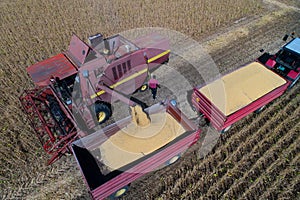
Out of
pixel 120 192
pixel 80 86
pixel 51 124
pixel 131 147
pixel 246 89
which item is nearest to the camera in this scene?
pixel 120 192

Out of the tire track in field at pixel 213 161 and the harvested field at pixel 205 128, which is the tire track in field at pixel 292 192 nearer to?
the harvested field at pixel 205 128

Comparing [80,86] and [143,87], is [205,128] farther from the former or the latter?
[80,86]

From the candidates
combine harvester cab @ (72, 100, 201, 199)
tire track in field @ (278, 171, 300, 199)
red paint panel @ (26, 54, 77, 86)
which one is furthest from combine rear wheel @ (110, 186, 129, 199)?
red paint panel @ (26, 54, 77, 86)

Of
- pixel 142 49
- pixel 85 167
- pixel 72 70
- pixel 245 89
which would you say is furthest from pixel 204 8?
pixel 85 167

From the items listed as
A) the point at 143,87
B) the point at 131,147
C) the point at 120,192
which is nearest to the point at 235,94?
the point at 143,87

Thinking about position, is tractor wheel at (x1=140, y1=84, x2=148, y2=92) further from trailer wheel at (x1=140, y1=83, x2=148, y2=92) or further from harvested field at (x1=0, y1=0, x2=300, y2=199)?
harvested field at (x1=0, y1=0, x2=300, y2=199)

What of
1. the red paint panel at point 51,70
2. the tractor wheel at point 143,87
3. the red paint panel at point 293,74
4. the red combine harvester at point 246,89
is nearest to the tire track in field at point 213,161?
the red combine harvester at point 246,89
